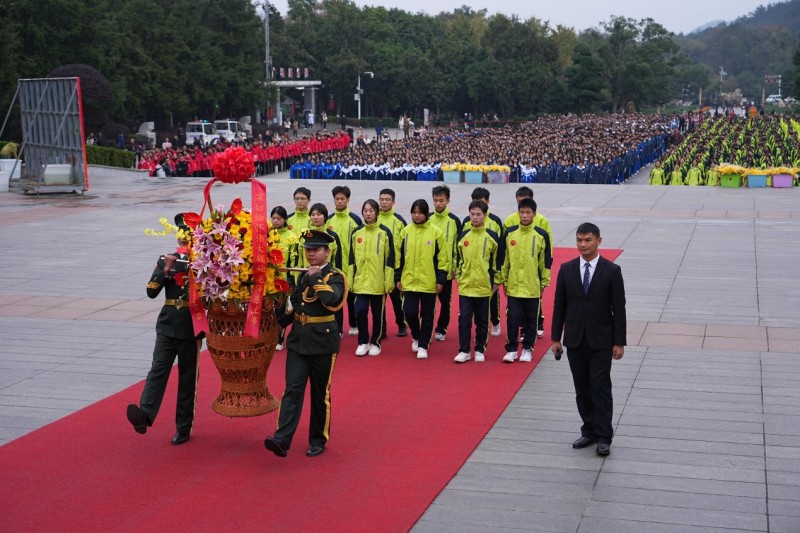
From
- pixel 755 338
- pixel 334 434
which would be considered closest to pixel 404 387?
pixel 334 434

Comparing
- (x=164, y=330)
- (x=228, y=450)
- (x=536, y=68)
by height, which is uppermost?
(x=536, y=68)

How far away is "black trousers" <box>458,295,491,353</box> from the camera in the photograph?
10453 millimetres

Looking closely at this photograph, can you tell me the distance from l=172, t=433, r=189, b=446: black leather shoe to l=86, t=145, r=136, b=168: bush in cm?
3270

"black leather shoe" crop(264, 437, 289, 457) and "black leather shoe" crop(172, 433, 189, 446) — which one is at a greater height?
"black leather shoe" crop(264, 437, 289, 457)

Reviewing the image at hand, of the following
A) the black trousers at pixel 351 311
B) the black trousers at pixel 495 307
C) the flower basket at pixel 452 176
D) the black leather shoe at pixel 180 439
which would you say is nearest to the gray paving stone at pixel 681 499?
the black leather shoe at pixel 180 439

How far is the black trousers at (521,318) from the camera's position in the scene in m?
10.4

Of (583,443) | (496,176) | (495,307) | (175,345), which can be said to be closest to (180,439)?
(175,345)

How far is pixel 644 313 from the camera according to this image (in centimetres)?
1289

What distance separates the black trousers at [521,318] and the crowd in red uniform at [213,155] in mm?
22158

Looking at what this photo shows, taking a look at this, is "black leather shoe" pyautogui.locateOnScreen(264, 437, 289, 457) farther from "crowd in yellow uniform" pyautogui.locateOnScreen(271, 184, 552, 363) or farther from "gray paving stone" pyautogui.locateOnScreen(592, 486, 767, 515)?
"crowd in yellow uniform" pyautogui.locateOnScreen(271, 184, 552, 363)

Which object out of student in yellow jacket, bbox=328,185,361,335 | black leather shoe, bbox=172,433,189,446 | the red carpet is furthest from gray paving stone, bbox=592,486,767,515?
student in yellow jacket, bbox=328,185,361,335

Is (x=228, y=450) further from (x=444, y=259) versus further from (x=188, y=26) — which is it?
(x=188, y=26)

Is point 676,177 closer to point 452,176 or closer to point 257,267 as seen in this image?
point 452,176

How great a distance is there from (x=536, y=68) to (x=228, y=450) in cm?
9175
